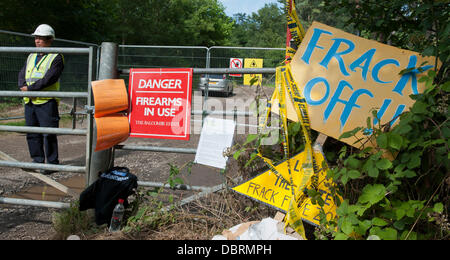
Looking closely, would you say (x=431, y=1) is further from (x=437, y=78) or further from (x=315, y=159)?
(x=315, y=159)

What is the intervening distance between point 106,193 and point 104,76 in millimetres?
1013

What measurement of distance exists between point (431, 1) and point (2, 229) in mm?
3965

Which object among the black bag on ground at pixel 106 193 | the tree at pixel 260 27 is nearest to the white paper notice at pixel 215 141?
the black bag on ground at pixel 106 193

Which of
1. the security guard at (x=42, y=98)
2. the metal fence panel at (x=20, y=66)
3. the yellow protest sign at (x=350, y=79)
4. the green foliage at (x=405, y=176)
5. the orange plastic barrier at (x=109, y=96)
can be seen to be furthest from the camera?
the metal fence panel at (x=20, y=66)

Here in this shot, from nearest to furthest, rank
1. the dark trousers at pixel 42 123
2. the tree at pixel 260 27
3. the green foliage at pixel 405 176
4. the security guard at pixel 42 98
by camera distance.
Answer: the green foliage at pixel 405 176, the security guard at pixel 42 98, the dark trousers at pixel 42 123, the tree at pixel 260 27

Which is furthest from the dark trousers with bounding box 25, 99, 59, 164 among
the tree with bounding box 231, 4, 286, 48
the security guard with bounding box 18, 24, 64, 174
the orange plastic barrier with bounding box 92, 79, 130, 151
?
the tree with bounding box 231, 4, 286, 48

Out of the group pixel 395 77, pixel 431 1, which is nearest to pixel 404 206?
pixel 395 77

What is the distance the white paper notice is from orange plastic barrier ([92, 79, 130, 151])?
697 mm

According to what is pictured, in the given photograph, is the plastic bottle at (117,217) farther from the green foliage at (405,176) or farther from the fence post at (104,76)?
the green foliage at (405,176)

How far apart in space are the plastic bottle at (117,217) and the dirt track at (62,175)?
57 centimetres

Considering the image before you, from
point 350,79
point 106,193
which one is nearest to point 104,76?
point 106,193

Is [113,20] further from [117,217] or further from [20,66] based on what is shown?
[117,217]

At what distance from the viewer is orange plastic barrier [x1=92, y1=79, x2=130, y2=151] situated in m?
2.86

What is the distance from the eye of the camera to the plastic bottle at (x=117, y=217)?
9.00 ft
